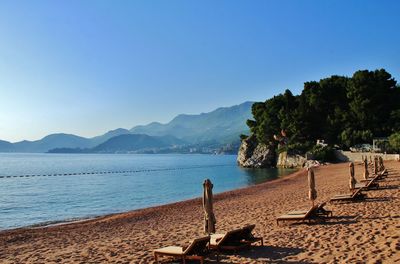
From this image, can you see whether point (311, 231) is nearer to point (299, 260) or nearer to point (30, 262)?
point (299, 260)

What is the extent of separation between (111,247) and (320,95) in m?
64.9

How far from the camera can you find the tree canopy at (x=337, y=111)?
64.1 meters

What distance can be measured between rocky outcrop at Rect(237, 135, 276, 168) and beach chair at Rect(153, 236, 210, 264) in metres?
Result: 73.6

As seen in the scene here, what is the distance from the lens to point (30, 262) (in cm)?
1227

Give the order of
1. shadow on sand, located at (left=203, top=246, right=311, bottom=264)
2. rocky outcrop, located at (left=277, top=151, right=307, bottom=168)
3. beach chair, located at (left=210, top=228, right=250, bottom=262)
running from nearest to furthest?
1. shadow on sand, located at (left=203, top=246, right=311, bottom=264)
2. beach chair, located at (left=210, top=228, right=250, bottom=262)
3. rocky outcrop, located at (left=277, top=151, right=307, bottom=168)

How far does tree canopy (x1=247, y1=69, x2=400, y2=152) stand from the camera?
6412 cm

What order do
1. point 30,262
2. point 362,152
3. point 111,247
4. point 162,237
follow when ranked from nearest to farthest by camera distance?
point 30,262
point 111,247
point 162,237
point 362,152

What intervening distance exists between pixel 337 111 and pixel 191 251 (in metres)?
64.0

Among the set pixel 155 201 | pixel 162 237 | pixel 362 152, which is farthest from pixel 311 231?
pixel 362 152

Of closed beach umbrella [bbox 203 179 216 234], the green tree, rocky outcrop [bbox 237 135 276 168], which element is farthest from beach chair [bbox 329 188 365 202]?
rocky outcrop [bbox 237 135 276 168]

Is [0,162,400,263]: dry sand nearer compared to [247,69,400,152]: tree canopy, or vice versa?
[0,162,400,263]: dry sand

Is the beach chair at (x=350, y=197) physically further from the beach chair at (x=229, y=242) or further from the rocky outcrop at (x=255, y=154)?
the rocky outcrop at (x=255, y=154)

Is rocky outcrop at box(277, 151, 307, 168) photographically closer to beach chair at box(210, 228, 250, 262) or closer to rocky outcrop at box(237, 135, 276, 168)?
rocky outcrop at box(237, 135, 276, 168)

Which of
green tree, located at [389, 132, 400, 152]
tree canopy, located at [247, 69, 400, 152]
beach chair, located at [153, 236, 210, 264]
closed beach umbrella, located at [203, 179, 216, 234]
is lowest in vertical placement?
beach chair, located at [153, 236, 210, 264]
